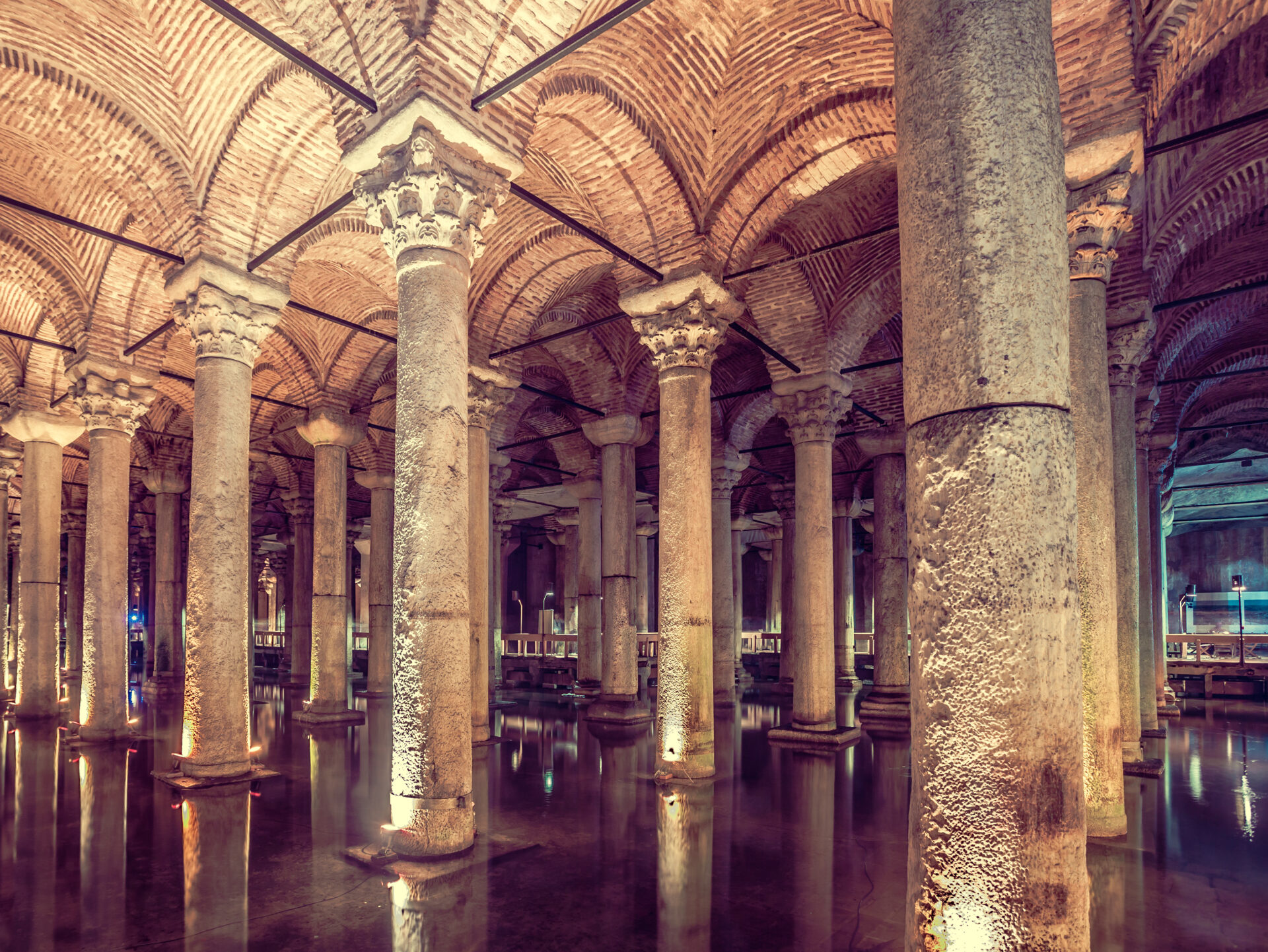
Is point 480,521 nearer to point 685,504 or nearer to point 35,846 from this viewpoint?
point 685,504

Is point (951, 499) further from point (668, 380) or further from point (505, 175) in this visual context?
point (668, 380)

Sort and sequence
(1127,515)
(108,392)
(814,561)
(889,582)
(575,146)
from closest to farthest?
1. (575,146)
2. (1127,515)
3. (108,392)
4. (814,561)
5. (889,582)

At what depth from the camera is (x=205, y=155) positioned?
8.05 metres

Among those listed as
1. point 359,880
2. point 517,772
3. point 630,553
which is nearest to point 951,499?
point 359,880

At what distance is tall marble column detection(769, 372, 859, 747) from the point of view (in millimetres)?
10547

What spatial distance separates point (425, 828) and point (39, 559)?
1053 cm

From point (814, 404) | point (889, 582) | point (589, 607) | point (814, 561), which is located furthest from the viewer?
point (589, 607)

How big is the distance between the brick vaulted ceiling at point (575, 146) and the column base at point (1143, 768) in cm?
489

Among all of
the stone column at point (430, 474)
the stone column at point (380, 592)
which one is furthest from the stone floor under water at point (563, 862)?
the stone column at point (380, 592)

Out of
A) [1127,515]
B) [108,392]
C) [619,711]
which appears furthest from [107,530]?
[1127,515]

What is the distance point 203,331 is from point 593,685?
1015 cm

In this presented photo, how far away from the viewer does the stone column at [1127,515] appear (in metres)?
8.66

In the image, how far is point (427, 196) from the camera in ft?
19.4

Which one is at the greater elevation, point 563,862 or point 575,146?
point 575,146
